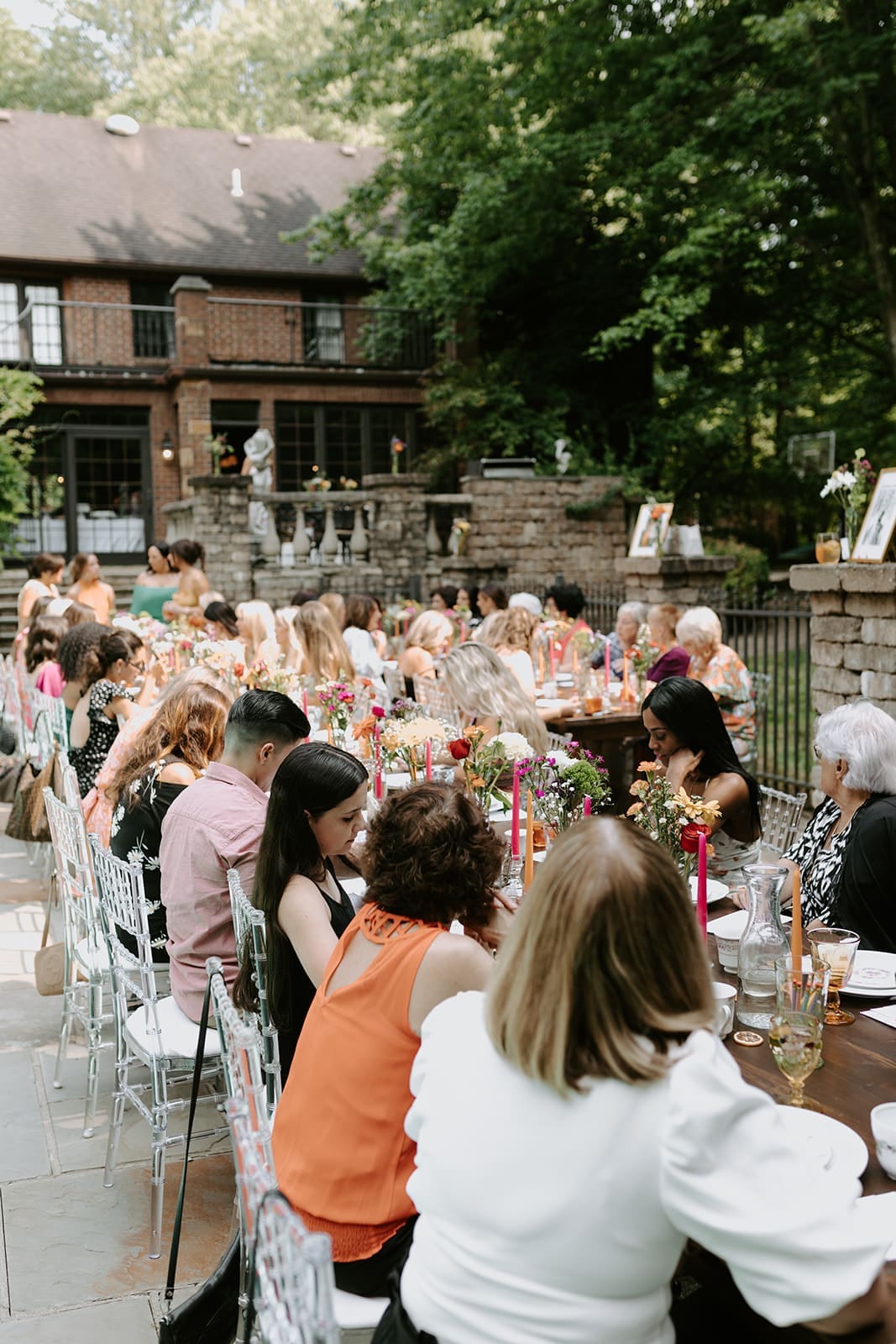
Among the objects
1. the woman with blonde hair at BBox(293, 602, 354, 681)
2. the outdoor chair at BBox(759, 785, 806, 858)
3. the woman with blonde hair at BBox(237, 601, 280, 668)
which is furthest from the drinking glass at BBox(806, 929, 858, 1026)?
the woman with blonde hair at BBox(237, 601, 280, 668)

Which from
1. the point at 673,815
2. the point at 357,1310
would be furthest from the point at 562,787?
the point at 357,1310

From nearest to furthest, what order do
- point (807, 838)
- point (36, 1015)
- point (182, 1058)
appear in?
point (182, 1058) < point (807, 838) < point (36, 1015)

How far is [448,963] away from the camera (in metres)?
1.99

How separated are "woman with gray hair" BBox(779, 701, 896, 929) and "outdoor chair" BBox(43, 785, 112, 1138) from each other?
7.21 feet

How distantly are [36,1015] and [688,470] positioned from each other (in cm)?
1597

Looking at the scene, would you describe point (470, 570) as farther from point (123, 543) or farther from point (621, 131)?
point (123, 543)

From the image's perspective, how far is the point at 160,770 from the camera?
3811mm

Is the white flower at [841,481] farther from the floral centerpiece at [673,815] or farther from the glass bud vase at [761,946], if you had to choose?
the glass bud vase at [761,946]

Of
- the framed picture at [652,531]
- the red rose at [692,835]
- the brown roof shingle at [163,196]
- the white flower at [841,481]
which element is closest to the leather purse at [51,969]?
the red rose at [692,835]

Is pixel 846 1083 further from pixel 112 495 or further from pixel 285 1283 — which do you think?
pixel 112 495

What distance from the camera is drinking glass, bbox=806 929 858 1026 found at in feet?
8.16

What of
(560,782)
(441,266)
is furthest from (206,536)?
(560,782)

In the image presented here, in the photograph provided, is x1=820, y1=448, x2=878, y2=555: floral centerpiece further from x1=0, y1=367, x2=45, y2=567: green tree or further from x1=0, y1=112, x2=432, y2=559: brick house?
x1=0, y1=367, x2=45, y2=567: green tree

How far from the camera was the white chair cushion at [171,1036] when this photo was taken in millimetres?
3238
